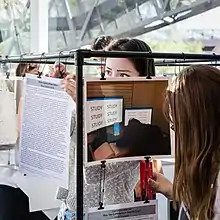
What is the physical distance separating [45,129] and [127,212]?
39 cm

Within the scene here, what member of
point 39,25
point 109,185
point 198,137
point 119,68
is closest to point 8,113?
point 119,68

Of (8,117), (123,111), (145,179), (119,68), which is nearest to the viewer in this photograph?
(123,111)

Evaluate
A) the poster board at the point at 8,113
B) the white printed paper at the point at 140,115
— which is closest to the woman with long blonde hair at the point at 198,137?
the white printed paper at the point at 140,115

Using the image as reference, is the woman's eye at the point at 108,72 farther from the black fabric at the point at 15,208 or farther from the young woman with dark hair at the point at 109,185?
the black fabric at the point at 15,208

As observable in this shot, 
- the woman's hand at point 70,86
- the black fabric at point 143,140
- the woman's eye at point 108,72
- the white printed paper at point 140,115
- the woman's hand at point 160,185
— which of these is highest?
the woman's eye at point 108,72

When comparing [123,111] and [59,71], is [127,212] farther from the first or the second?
Result: [59,71]

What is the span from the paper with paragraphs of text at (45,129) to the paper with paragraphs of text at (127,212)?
0.15m

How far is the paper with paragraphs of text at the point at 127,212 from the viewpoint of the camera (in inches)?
55.6

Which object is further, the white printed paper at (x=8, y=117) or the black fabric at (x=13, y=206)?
the black fabric at (x=13, y=206)

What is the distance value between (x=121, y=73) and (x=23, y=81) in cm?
36

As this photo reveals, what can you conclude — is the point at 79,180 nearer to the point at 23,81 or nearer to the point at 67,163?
the point at 67,163

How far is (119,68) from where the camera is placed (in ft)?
5.75

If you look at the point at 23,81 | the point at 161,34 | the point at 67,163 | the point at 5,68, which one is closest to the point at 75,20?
the point at 161,34

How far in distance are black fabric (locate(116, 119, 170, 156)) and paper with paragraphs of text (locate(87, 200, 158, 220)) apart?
16 centimetres
